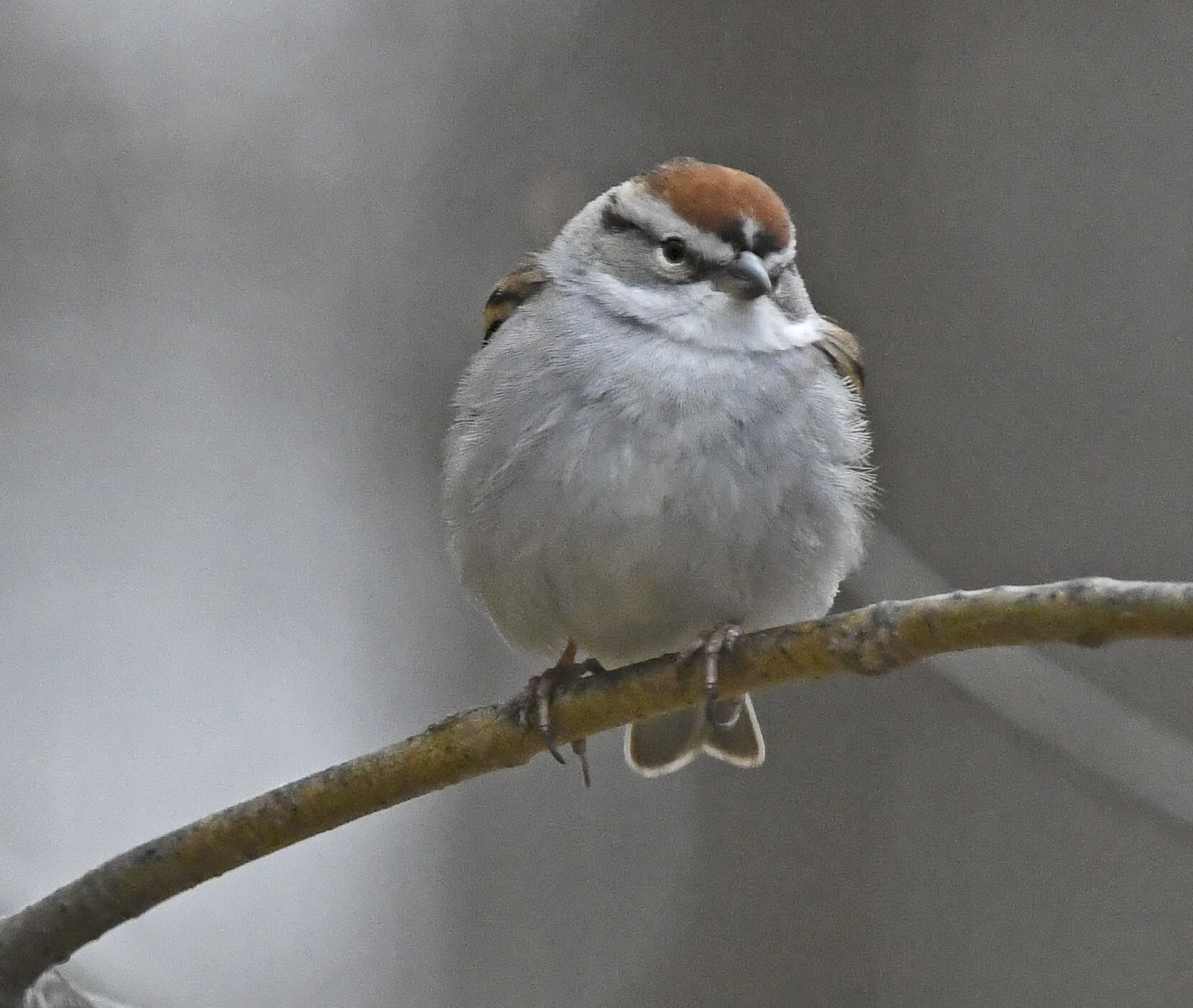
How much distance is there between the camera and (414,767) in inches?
117

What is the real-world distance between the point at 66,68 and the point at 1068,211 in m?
4.83

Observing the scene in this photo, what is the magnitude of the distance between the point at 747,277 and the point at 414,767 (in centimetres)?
138

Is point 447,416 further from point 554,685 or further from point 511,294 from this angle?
point 554,685

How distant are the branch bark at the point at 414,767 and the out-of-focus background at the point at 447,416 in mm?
652

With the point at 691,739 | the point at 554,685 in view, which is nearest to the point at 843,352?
the point at 691,739

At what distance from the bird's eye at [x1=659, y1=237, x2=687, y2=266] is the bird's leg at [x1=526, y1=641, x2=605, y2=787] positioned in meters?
0.95

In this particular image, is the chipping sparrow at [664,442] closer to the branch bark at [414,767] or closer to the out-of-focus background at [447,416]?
the branch bark at [414,767]

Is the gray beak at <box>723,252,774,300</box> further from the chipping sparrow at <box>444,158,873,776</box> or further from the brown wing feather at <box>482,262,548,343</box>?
the brown wing feather at <box>482,262,548,343</box>

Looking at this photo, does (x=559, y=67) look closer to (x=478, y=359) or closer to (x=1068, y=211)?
(x=1068, y=211)

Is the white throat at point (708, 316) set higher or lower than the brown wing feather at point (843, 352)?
higher

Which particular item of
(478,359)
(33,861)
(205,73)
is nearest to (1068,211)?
(478,359)

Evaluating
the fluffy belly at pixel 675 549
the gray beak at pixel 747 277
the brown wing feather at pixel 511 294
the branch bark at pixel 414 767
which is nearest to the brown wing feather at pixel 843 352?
the gray beak at pixel 747 277

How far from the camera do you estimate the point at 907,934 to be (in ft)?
16.1

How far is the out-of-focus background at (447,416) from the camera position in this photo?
497cm
